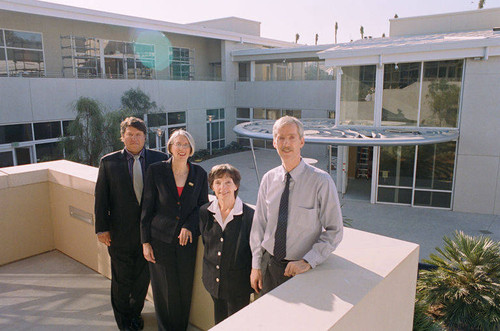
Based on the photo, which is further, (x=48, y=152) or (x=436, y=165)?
(x=48, y=152)

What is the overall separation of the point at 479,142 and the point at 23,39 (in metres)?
17.7

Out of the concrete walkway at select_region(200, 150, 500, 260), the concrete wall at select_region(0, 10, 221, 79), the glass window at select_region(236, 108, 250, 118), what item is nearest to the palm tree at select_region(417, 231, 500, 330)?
the concrete walkway at select_region(200, 150, 500, 260)

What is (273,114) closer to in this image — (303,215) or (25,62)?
(25,62)

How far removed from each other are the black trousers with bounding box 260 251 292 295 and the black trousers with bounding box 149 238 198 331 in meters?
0.79

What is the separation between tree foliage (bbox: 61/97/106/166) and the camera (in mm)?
14617

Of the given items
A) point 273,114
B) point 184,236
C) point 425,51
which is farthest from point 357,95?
point 184,236

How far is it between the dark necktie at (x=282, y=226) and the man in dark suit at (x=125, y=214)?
1.52 m

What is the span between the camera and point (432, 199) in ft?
44.9

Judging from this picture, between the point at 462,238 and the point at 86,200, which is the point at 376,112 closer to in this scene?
the point at 462,238

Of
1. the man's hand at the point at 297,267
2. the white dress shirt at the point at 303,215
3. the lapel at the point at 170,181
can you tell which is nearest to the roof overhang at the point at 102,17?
the lapel at the point at 170,181

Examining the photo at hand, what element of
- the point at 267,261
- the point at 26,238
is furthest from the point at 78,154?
the point at 267,261

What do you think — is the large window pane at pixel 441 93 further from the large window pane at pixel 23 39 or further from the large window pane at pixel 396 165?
the large window pane at pixel 23 39

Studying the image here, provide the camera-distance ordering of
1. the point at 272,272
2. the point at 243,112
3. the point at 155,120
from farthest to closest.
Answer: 1. the point at 243,112
2. the point at 155,120
3. the point at 272,272

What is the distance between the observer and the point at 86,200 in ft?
15.2
